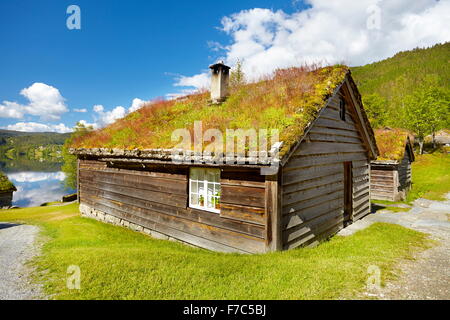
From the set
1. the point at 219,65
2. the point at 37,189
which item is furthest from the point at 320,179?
the point at 37,189

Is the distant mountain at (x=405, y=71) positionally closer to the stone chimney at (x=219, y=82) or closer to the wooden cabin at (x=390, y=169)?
the wooden cabin at (x=390, y=169)

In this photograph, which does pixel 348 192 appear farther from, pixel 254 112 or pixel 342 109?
pixel 254 112

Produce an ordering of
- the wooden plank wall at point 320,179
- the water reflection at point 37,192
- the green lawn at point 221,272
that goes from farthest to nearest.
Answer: the water reflection at point 37,192, the wooden plank wall at point 320,179, the green lawn at point 221,272

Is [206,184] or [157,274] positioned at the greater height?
[206,184]

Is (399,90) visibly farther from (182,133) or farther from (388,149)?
(182,133)

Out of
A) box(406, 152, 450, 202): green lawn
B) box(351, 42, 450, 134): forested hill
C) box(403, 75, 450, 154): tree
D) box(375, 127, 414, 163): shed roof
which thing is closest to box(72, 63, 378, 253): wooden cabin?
box(375, 127, 414, 163): shed roof

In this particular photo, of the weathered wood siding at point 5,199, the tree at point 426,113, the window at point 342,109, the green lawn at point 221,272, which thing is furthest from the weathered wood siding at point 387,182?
the weathered wood siding at point 5,199

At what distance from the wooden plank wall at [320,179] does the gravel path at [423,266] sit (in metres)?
1.36

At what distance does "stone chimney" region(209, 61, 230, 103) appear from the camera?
10.6 meters

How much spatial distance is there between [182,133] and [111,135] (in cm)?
478

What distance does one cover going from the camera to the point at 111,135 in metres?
11.2

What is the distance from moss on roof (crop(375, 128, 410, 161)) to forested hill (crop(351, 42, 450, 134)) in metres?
4.58

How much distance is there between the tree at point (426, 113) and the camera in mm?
37406

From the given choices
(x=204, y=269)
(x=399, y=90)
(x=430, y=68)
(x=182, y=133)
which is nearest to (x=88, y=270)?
(x=204, y=269)
